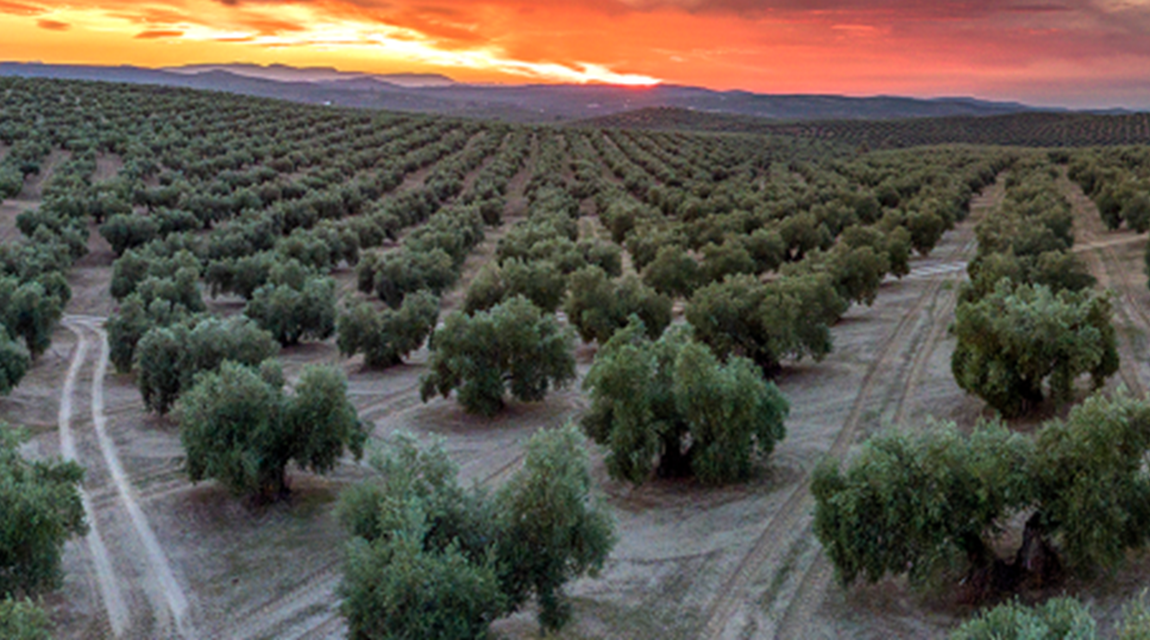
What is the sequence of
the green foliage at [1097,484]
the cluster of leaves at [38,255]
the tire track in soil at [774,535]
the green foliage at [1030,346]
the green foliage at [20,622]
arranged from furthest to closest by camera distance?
the cluster of leaves at [38,255] < the green foliage at [1030,346] < the tire track in soil at [774,535] < the green foliage at [1097,484] < the green foliage at [20,622]

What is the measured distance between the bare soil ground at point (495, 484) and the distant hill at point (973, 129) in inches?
4680

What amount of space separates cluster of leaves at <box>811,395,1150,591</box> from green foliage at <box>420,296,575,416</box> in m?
14.5

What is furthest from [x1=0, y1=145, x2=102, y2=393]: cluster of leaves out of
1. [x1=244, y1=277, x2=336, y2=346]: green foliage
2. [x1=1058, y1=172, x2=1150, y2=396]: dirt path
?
[x1=1058, y1=172, x2=1150, y2=396]: dirt path

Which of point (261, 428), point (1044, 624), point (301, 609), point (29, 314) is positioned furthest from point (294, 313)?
point (1044, 624)

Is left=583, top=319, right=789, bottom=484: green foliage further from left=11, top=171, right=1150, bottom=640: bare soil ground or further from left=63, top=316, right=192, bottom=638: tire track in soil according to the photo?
left=63, top=316, right=192, bottom=638: tire track in soil

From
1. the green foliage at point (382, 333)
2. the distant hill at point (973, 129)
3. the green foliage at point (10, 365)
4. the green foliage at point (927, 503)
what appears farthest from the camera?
the distant hill at point (973, 129)

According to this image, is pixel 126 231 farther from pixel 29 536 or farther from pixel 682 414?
pixel 682 414

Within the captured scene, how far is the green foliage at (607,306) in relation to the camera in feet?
119

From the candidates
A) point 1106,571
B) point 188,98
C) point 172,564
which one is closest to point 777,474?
point 1106,571

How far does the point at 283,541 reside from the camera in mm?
20562

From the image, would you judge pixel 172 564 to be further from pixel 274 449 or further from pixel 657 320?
pixel 657 320

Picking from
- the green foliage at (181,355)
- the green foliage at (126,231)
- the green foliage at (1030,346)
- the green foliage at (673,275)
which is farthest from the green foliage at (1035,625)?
the green foliage at (126,231)

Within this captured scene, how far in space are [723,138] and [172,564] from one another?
137076mm

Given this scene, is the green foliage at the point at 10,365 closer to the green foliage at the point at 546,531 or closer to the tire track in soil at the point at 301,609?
the tire track in soil at the point at 301,609
